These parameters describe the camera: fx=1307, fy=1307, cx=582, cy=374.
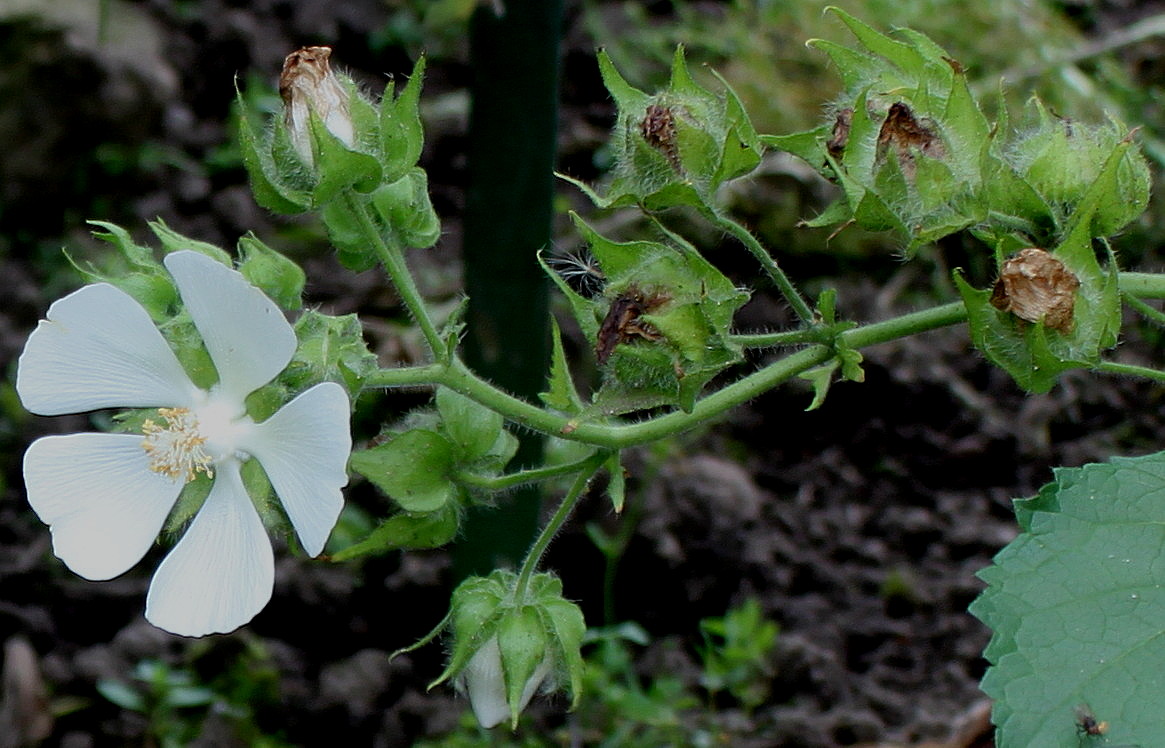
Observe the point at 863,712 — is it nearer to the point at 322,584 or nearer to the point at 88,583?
the point at 322,584

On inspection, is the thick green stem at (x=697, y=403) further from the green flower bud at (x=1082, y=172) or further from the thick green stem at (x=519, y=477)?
the green flower bud at (x=1082, y=172)

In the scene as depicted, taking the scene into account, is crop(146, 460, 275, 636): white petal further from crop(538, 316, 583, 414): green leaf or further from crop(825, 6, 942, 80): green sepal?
crop(825, 6, 942, 80): green sepal

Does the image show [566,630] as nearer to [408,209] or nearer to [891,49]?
[408,209]

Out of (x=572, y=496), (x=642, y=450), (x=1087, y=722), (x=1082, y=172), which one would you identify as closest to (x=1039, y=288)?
(x=1082, y=172)

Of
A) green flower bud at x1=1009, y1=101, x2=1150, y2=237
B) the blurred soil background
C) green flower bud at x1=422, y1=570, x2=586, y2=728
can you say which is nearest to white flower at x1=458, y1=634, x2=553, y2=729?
green flower bud at x1=422, y1=570, x2=586, y2=728

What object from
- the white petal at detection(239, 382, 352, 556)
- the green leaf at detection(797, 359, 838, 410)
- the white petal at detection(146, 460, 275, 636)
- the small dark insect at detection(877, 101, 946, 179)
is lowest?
the white petal at detection(146, 460, 275, 636)

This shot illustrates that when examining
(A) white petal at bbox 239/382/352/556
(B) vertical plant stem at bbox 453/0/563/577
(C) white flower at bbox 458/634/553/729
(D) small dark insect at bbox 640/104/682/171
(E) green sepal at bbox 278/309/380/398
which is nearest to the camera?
(A) white petal at bbox 239/382/352/556
